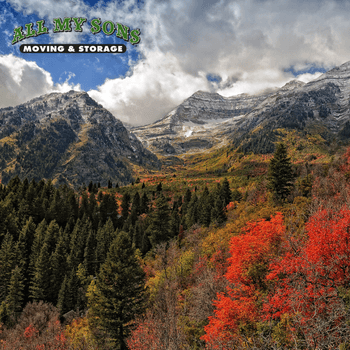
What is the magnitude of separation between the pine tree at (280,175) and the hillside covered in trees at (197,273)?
8.9 inches

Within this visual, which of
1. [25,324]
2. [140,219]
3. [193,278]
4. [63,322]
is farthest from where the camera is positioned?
[140,219]

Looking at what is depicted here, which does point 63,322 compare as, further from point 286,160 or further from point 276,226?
point 286,160

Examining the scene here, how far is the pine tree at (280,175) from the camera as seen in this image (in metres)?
46.1

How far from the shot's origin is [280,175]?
4638 centimetres

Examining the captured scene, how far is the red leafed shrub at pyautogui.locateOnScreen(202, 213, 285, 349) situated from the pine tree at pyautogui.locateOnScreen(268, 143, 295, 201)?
20930 mm

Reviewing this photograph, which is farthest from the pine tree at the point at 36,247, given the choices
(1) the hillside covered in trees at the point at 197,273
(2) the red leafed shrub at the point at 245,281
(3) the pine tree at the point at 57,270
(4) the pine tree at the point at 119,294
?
(2) the red leafed shrub at the point at 245,281

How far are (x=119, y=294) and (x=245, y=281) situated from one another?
1813 cm

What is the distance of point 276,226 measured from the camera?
26891 mm

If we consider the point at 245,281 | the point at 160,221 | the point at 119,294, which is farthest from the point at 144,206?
the point at 245,281

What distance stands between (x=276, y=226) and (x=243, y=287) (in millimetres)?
8265

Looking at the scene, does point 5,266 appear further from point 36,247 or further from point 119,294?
point 119,294

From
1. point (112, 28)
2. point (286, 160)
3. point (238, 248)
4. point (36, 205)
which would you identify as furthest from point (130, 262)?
point (36, 205)

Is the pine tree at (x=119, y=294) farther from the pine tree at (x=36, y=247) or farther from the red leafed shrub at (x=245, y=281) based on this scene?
the pine tree at (x=36, y=247)

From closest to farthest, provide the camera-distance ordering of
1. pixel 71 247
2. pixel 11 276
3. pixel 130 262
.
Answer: pixel 130 262
pixel 11 276
pixel 71 247
